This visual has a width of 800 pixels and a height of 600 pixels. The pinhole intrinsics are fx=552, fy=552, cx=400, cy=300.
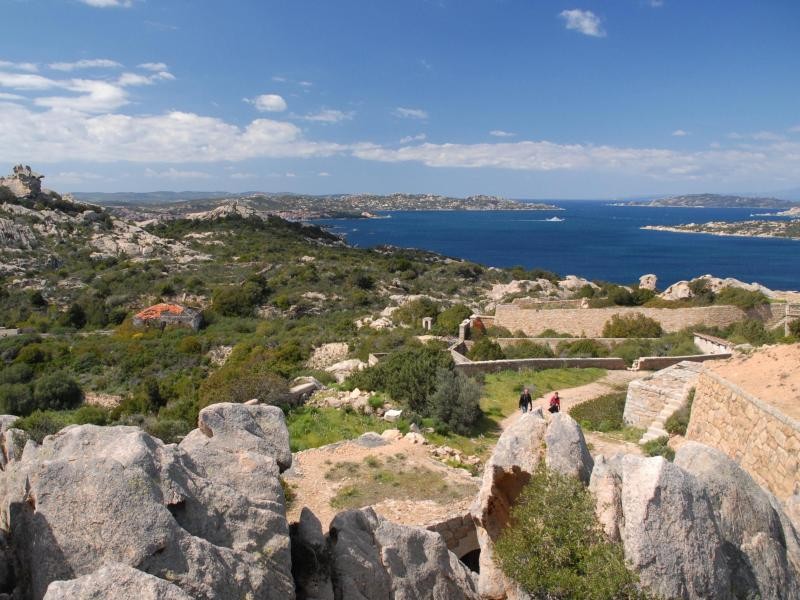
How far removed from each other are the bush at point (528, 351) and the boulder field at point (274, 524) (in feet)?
51.3

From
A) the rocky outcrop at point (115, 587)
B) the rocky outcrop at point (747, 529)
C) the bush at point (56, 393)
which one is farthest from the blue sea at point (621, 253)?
the rocky outcrop at point (115, 587)

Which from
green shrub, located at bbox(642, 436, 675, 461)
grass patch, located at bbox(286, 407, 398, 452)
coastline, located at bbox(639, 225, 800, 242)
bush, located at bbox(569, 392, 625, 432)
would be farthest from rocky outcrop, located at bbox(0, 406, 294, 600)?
coastline, located at bbox(639, 225, 800, 242)

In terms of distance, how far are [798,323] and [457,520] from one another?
19.1 meters

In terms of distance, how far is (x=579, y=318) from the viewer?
2664 cm

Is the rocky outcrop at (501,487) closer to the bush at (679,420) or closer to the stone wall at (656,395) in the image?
the bush at (679,420)

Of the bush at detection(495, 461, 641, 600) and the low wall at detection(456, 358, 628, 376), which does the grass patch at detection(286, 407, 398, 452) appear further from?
the bush at detection(495, 461, 641, 600)

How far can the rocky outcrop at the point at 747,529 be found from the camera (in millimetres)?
5609

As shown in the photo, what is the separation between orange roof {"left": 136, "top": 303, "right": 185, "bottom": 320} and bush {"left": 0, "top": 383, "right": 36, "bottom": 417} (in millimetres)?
14355

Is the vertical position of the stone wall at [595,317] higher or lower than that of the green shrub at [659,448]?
higher

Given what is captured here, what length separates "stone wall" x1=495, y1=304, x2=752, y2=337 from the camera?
990 inches

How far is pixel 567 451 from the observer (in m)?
6.42

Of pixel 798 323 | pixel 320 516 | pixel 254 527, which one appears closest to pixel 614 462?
pixel 254 527

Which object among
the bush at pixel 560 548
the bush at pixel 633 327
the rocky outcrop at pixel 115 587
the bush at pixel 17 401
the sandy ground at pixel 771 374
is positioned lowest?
the bush at pixel 17 401

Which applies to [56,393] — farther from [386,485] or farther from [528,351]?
[528,351]
